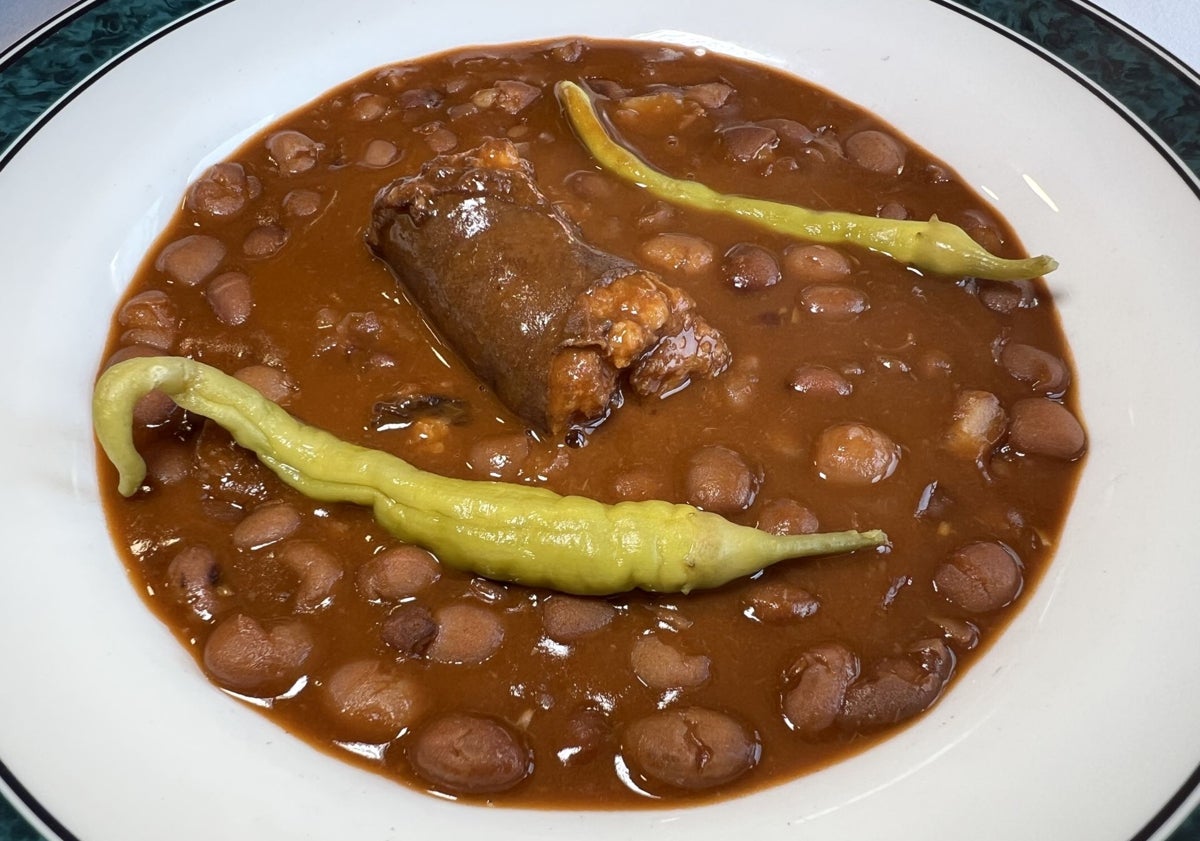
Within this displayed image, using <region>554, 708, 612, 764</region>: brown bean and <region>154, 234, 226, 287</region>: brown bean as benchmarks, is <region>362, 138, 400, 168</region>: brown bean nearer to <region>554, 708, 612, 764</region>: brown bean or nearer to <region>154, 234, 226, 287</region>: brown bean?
<region>154, 234, 226, 287</region>: brown bean

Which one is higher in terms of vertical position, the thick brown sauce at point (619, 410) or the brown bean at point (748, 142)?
the brown bean at point (748, 142)

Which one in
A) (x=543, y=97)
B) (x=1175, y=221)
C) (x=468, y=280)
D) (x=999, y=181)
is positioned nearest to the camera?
(x=468, y=280)

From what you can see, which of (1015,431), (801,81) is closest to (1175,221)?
(1015,431)

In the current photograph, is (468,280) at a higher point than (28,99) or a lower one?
higher

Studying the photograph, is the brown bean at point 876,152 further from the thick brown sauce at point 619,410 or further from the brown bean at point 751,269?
the brown bean at point 751,269

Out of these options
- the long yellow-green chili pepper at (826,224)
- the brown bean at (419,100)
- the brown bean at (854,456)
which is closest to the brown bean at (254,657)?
the brown bean at (854,456)

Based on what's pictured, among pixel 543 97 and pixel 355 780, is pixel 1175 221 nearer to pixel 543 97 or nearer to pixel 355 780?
pixel 543 97
